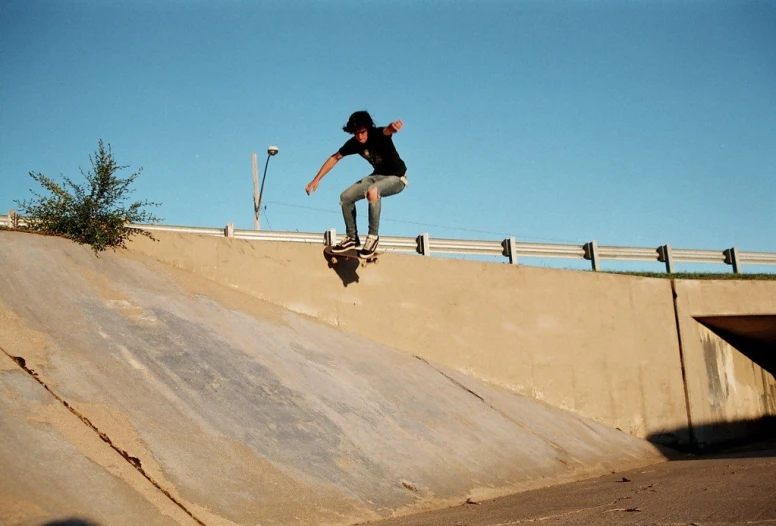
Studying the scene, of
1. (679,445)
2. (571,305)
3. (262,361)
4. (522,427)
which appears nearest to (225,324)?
(262,361)

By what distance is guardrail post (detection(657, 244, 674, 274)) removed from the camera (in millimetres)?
16234

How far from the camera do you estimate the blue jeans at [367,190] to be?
10.3m

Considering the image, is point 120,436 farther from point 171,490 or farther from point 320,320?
point 320,320

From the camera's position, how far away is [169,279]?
32.2 feet

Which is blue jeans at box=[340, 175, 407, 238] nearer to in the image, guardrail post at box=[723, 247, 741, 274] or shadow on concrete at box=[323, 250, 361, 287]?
shadow on concrete at box=[323, 250, 361, 287]

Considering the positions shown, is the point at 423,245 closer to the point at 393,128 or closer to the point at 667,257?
the point at 393,128

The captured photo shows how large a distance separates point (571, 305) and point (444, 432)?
18.5 ft

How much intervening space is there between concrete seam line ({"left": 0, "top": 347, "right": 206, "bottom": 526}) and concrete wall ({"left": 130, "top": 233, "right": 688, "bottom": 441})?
400cm

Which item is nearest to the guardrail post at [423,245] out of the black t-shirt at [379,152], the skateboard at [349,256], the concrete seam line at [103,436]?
the skateboard at [349,256]

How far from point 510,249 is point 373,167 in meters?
4.52

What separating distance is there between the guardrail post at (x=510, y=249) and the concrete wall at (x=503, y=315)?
0.62 m

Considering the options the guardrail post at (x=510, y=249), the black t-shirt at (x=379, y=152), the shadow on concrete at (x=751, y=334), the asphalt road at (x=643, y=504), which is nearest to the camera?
the asphalt road at (x=643, y=504)

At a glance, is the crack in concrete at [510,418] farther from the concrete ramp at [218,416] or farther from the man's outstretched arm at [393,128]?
the man's outstretched arm at [393,128]

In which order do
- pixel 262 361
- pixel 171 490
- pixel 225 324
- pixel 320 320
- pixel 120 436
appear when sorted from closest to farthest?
pixel 171 490
pixel 120 436
pixel 262 361
pixel 225 324
pixel 320 320
